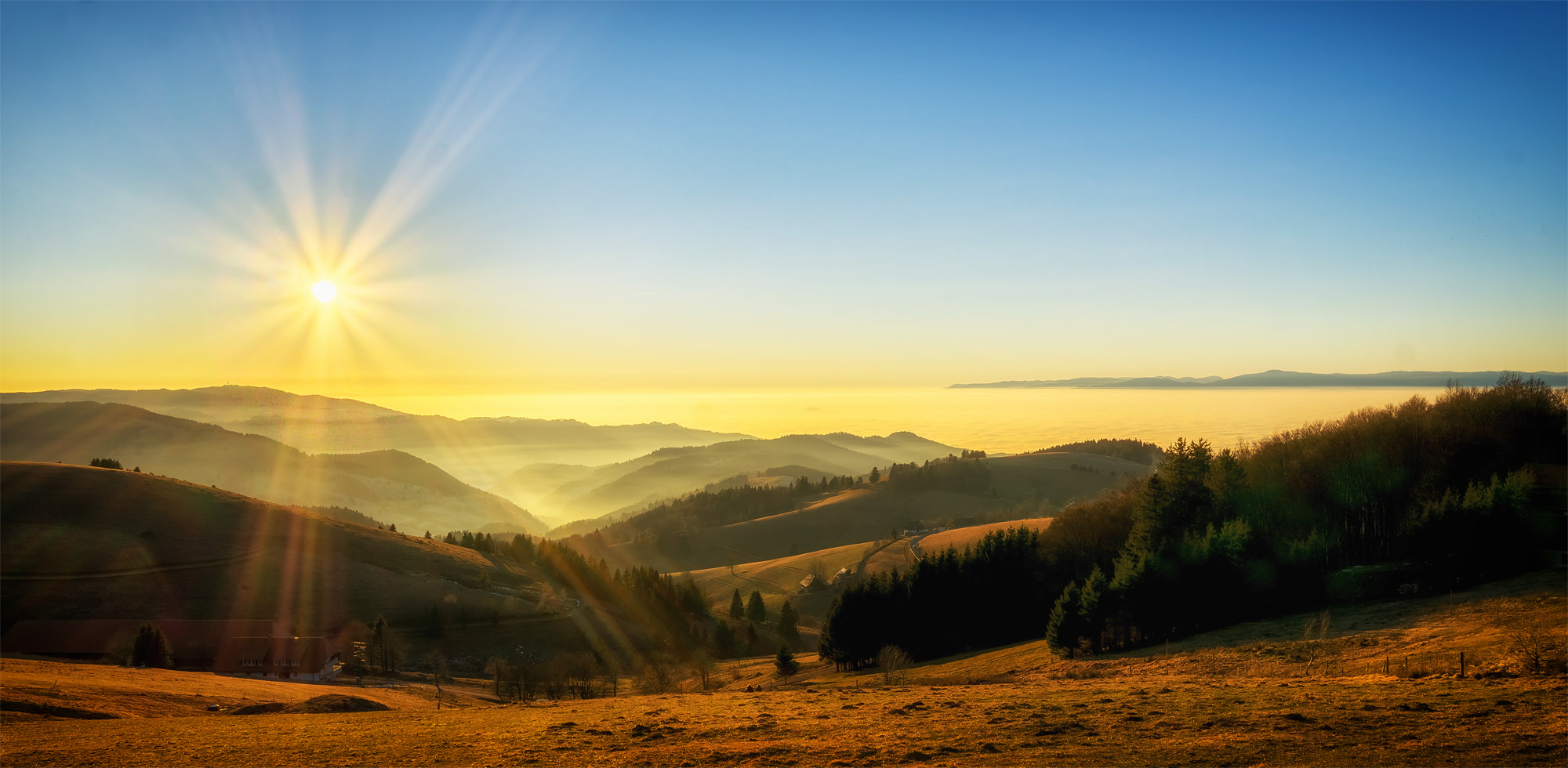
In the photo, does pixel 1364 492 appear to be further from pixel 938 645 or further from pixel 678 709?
pixel 678 709

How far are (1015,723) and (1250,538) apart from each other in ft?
114

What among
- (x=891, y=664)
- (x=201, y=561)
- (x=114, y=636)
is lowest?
(x=114, y=636)

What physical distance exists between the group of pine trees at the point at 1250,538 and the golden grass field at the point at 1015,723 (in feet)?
34.4

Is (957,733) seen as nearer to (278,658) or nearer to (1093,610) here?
(1093,610)

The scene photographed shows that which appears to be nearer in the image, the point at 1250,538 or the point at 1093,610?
the point at 1093,610

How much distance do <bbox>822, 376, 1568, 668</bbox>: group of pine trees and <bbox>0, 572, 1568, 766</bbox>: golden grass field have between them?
10.5 m

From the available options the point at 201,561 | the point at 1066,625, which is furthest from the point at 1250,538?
the point at 201,561

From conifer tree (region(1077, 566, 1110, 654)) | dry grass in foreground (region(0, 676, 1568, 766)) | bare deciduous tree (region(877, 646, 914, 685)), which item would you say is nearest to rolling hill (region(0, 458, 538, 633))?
bare deciduous tree (region(877, 646, 914, 685))

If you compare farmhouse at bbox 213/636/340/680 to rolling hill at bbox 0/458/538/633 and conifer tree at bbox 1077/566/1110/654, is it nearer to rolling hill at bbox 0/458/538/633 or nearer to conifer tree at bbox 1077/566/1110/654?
rolling hill at bbox 0/458/538/633

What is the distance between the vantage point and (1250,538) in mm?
45406

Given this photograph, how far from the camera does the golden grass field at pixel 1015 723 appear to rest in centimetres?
1514

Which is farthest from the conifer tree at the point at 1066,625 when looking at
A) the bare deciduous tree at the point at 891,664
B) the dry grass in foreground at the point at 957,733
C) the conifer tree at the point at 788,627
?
the conifer tree at the point at 788,627

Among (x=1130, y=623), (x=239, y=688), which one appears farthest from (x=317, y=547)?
(x=1130, y=623)

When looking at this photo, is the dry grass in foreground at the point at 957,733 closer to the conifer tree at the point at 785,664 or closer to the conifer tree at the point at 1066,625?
the conifer tree at the point at 1066,625
